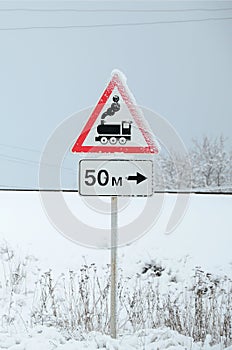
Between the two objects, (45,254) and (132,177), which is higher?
(132,177)

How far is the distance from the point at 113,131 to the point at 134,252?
15.3ft

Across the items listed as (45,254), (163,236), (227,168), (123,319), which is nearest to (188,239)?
(163,236)

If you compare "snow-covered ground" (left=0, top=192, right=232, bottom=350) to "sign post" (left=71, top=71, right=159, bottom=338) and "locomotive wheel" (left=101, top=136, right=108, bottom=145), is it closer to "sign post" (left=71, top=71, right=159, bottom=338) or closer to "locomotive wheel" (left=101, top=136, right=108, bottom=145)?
"sign post" (left=71, top=71, right=159, bottom=338)

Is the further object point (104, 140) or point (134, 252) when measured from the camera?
point (134, 252)

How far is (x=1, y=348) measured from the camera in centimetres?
546

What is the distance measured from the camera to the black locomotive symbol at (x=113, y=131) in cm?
488

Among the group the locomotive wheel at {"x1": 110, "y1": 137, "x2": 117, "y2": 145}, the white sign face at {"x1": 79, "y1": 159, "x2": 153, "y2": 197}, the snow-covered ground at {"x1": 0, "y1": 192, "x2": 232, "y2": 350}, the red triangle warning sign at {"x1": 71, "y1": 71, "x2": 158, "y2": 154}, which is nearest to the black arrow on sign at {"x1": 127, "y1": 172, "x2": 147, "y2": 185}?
the white sign face at {"x1": 79, "y1": 159, "x2": 153, "y2": 197}

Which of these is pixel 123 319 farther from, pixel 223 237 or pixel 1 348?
pixel 223 237

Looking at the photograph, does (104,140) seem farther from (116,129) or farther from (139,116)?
(139,116)

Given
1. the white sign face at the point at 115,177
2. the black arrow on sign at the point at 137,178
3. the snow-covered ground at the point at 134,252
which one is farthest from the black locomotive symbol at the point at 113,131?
the snow-covered ground at the point at 134,252

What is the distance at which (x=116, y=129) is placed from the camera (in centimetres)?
490

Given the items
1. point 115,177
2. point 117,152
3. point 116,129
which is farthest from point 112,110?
point 115,177

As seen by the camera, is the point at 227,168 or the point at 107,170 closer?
the point at 107,170

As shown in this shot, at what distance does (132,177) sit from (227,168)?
55.2ft
